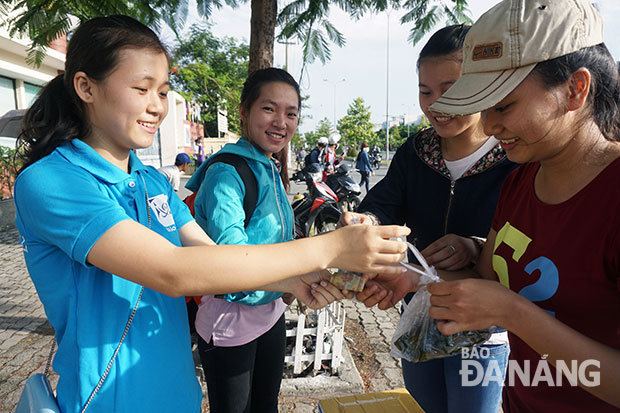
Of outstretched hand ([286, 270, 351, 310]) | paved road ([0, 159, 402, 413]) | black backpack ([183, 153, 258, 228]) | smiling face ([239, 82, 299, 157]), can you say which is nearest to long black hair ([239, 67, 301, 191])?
smiling face ([239, 82, 299, 157])

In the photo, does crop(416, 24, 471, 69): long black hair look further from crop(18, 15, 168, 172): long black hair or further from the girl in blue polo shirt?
crop(18, 15, 168, 172): long black hair

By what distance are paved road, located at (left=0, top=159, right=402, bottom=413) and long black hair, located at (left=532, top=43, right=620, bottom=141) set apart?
8.47 ft

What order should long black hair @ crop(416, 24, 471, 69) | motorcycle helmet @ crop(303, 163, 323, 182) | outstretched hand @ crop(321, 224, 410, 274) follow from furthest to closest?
motorcycle helmet @ crop(303, 163, 323, 182) < long black hair @ crop(416, 24, 471, 69) < outstretched hand @ crop(321, 224, 410, 274)

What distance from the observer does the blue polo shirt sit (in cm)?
102

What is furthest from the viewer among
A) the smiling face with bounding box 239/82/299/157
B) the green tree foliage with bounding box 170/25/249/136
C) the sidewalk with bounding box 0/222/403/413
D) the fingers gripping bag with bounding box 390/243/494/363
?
the green tree foliage with bounding box 170/25/249/136

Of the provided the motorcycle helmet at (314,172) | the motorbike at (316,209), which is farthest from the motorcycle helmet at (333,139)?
the motorbike at (316,209)

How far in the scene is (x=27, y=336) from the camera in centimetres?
380

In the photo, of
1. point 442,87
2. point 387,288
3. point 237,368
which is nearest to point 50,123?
point 237,368

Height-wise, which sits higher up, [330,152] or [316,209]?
[330,152]

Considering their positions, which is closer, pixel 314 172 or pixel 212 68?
pixel 314 172

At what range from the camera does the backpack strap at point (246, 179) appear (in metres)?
1.81

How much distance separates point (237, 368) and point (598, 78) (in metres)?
1.80

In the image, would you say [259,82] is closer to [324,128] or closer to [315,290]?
[315,290]

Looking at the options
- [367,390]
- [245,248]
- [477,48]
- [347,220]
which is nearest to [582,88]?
[477,48]
